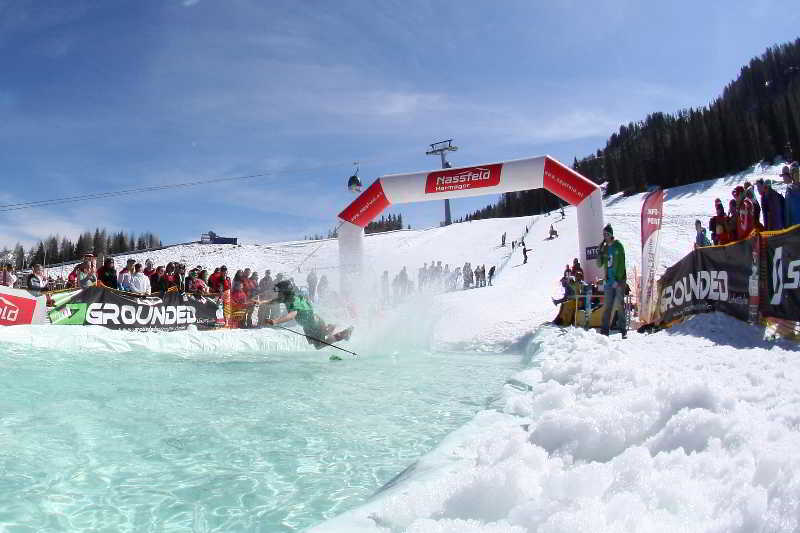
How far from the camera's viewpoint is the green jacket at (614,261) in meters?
7.59

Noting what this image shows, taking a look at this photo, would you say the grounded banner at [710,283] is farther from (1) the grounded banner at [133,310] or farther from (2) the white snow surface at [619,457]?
(1) the grounded banner at [133,310]

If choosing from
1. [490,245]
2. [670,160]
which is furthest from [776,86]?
[490,245]

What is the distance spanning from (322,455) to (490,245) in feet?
144

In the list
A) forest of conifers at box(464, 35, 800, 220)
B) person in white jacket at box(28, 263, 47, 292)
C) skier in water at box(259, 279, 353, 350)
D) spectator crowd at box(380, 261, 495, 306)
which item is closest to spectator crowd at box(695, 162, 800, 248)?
skier in water at box(259, 279, 353, 350)

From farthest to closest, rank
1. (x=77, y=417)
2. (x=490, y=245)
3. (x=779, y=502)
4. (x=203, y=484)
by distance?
(x=490, y=245)
(x=77, y=417)
(x=203, y=484)
(x=779, y=502)

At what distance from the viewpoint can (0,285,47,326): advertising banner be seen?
360 inches

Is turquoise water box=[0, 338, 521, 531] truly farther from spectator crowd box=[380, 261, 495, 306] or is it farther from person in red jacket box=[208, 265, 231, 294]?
spectator crowd box=[380, 261, 495, 306]

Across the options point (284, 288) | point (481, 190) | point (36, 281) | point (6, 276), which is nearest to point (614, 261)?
point (284, 288)

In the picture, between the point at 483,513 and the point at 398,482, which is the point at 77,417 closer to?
the point at 398,482

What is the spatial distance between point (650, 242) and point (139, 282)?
11246mm

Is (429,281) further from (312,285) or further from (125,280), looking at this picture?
(125,280)

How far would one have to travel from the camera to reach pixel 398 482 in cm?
203

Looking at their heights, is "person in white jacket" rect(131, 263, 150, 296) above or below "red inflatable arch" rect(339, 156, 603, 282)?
below

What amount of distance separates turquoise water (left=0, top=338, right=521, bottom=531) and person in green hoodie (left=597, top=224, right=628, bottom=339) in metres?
2.65
